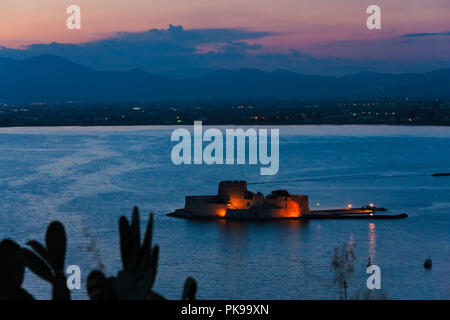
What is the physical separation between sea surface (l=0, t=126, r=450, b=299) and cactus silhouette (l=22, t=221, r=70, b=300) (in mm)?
353

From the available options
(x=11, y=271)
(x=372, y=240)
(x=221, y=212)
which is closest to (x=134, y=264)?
(x=11, y=271)

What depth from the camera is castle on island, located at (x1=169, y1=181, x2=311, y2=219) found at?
54.3 ft

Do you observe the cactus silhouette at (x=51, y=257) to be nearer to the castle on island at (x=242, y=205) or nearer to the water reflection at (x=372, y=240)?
the water reflection at (x=372, y=240)

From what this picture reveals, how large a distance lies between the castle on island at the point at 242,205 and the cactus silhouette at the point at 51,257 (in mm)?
13772

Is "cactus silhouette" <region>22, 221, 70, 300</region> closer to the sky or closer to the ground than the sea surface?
closer to the sky

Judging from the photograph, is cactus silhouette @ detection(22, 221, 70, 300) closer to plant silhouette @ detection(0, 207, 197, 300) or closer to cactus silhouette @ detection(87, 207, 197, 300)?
plant silhouette @ detection(0, 207, 197, 300)

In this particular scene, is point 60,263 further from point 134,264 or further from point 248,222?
point 248,222

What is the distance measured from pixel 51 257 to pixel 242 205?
1421 centimetres

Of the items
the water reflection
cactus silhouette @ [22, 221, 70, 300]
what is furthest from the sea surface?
cactus silhouette @ [22, 221, 70, 300]

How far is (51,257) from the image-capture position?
2.60 metres

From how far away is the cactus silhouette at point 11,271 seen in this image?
251 centimetres

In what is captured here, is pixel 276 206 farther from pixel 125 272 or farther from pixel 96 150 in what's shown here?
pixel 96 150
